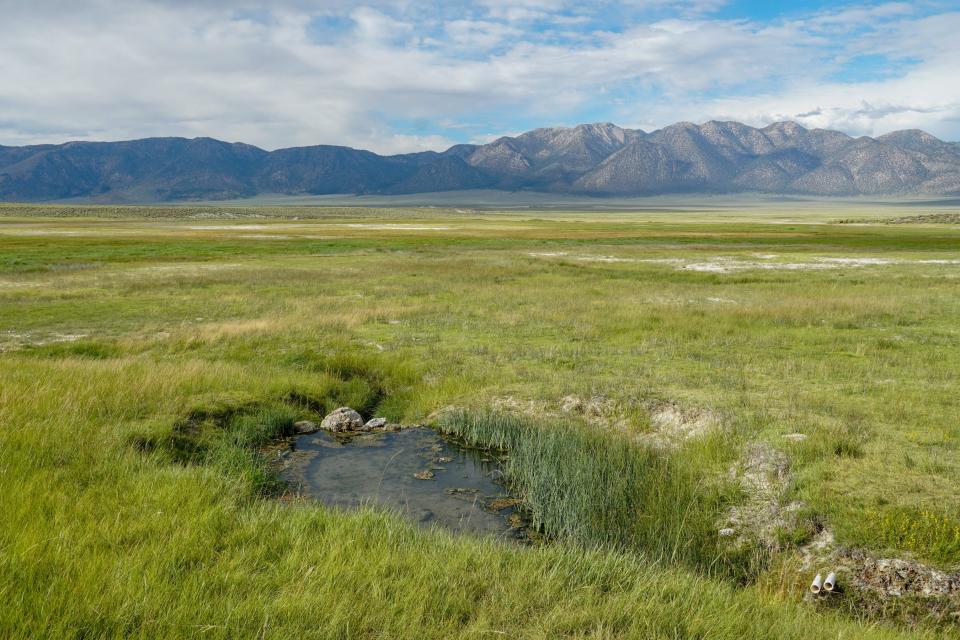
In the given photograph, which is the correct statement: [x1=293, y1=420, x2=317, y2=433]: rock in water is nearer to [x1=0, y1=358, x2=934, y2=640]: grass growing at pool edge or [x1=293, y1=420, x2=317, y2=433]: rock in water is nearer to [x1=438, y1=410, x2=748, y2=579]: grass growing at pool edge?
[x1=438, y1=410, x2=748, y2=579]: grass growing at pool edge

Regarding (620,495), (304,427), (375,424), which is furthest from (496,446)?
(304,427)

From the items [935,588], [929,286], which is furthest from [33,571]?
[929,286]

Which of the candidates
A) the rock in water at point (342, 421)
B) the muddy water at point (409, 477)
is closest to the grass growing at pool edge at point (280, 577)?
the muddy water at point (409, 477)

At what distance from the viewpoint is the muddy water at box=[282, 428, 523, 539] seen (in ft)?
29.7

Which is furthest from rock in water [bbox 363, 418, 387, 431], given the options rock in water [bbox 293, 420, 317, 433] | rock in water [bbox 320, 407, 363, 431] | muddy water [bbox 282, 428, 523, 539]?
rock in water [bbox 293, 420, 317, 433]

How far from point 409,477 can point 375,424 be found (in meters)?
2.80

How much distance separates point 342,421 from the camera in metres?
12.9

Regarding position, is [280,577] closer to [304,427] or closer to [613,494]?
[613,494]

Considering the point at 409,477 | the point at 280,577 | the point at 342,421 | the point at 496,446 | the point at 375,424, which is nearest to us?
the point at 280,577

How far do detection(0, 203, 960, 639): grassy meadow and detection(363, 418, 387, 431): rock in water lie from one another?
46.9 inches

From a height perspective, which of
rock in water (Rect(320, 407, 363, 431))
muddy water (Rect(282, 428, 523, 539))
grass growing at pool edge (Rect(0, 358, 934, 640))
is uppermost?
grass growing at pool edge (Rect(0, 358, 934, 640))

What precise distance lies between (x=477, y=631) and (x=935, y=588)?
5582 mm

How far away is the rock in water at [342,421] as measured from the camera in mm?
12797

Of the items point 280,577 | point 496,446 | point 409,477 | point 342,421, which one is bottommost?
point 496,446
